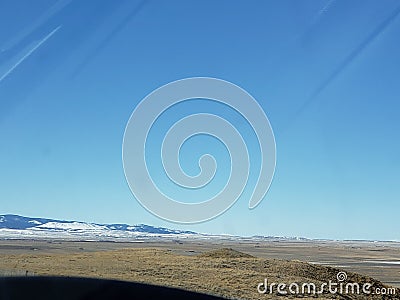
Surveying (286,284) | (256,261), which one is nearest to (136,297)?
(286,284)

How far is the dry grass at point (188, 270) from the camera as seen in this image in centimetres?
2005

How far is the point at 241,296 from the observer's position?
1884 centimetres

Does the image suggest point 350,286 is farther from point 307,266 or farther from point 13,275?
point 13,275

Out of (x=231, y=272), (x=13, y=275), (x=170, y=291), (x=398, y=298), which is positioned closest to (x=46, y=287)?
(x=13, y=275)

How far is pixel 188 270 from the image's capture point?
23188mm

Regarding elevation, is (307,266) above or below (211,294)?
above

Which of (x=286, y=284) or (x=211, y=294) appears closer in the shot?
(x=211, y=294)

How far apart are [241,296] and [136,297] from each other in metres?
3.89

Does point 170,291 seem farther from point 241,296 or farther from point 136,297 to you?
point 241,296

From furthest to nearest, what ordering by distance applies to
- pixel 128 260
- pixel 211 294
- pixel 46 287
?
pixel 128 260 < pixel 211 294 < pixel 46 287

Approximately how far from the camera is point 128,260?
26.1 meters

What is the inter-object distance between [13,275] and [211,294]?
21.7 feet

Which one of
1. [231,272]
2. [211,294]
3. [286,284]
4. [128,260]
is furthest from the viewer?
[128,260]

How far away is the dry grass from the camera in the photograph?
20047mm
